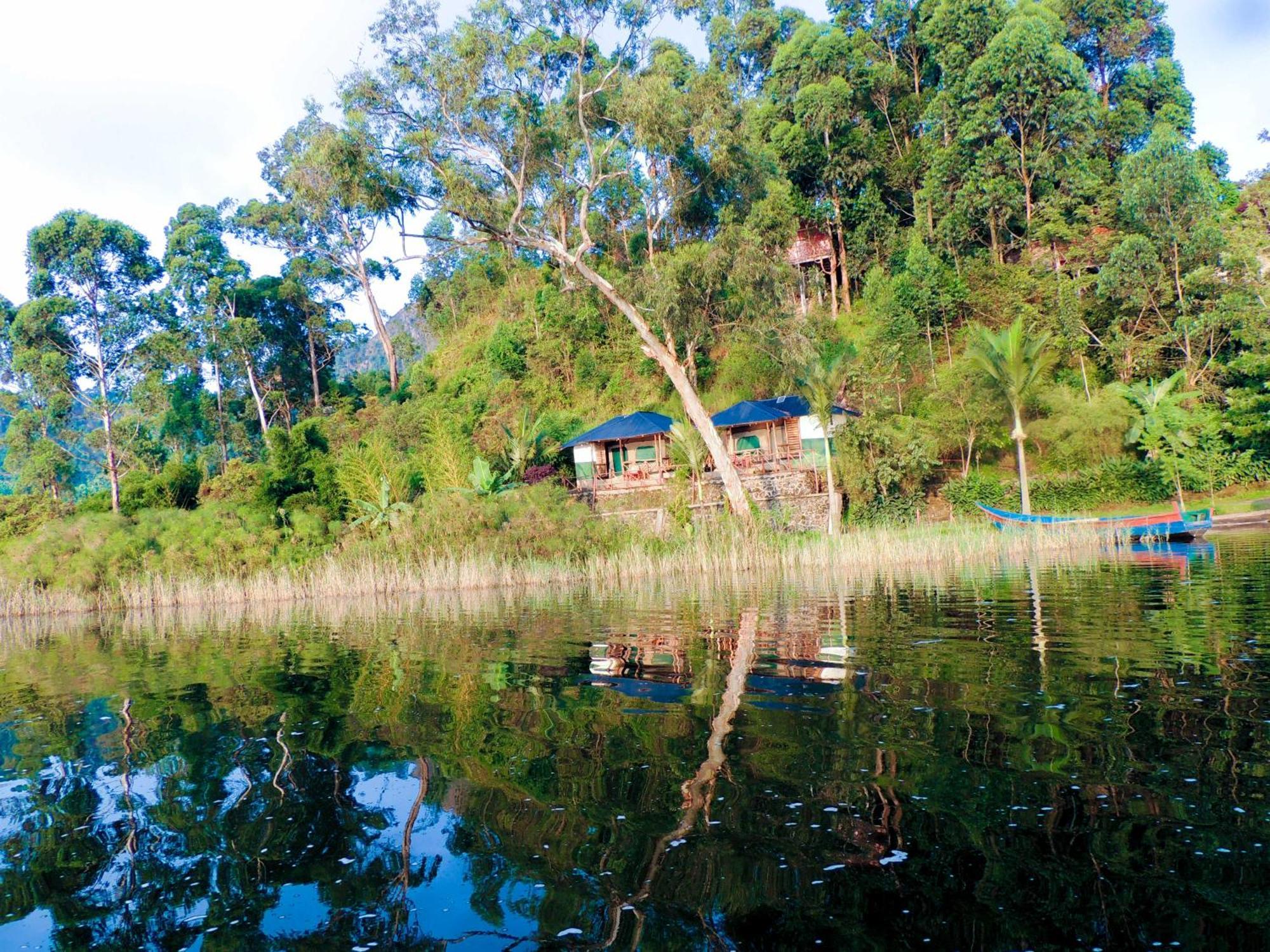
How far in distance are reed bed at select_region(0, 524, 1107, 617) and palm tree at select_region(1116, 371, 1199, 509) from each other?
958cm

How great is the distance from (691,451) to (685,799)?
23089 millimetres

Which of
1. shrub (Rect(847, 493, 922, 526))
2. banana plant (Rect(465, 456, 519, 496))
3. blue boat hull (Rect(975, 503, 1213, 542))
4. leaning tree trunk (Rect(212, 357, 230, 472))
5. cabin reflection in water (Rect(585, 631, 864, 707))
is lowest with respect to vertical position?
blue boat hull (Rect(975, 503, 1213, 542))

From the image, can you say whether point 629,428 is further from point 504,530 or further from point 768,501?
point 504,530

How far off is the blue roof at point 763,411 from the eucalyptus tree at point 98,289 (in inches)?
859

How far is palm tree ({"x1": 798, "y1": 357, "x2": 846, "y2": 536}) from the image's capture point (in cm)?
2373

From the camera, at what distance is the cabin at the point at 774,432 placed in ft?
92.6

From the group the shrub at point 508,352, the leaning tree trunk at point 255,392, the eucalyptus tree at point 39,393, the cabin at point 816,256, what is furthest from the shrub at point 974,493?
the eucalyptus tree at point 39,393

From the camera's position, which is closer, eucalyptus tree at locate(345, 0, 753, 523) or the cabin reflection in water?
the cabin reflection in water

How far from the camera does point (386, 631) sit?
12.1 m

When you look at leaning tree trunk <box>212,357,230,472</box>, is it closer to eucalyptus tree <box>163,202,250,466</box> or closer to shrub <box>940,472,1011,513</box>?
eucalyptus tree <box>163,202,250,466</box>

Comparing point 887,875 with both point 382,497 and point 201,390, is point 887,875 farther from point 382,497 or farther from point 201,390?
point 201,390

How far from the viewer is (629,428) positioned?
30.6m

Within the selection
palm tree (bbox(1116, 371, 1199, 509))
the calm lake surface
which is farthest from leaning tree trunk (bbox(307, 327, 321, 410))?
the calm lake surface

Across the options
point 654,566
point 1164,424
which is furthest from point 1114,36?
point 654,566
